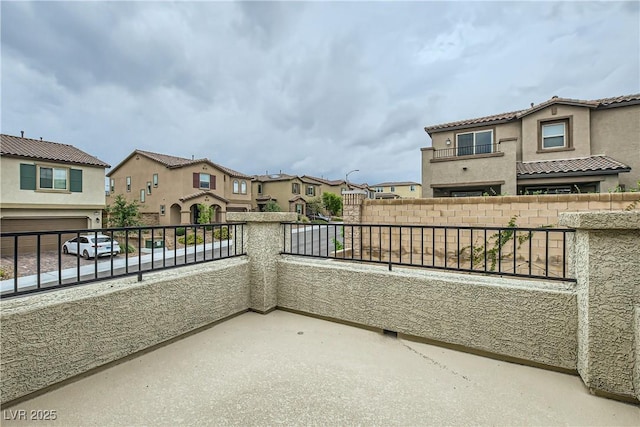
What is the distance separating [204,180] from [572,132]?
22780 mm

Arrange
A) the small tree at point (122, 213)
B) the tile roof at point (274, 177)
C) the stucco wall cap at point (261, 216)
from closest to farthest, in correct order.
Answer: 1. the stucco wall cap at point (261, 216)
2. the small tree at point (122, 213)
3. the tile roof at point (274, 177)

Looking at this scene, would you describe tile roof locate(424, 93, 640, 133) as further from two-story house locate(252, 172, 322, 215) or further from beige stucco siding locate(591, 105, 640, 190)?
two-story house locate(252, 172, 322, 215)

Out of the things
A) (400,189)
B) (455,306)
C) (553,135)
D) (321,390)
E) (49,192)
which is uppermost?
(400,189)

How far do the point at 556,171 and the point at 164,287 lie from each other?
1169 centimetres

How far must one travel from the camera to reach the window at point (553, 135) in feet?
35.4

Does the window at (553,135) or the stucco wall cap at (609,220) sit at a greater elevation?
the window at (553,135)

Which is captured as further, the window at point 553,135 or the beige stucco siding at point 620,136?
the window at point 553,135

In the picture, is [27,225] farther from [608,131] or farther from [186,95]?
[608,131]

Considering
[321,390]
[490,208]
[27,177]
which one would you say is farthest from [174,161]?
[321,390]

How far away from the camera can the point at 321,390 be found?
84.7 inches

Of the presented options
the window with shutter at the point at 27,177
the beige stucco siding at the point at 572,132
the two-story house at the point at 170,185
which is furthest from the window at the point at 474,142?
the window with shutter at the point at 27,177

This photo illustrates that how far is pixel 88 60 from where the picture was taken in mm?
10375

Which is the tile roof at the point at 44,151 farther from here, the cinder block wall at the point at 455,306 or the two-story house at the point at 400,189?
the two-story house at the point at 400,189

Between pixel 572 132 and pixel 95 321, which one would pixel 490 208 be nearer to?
pixel 95 321
